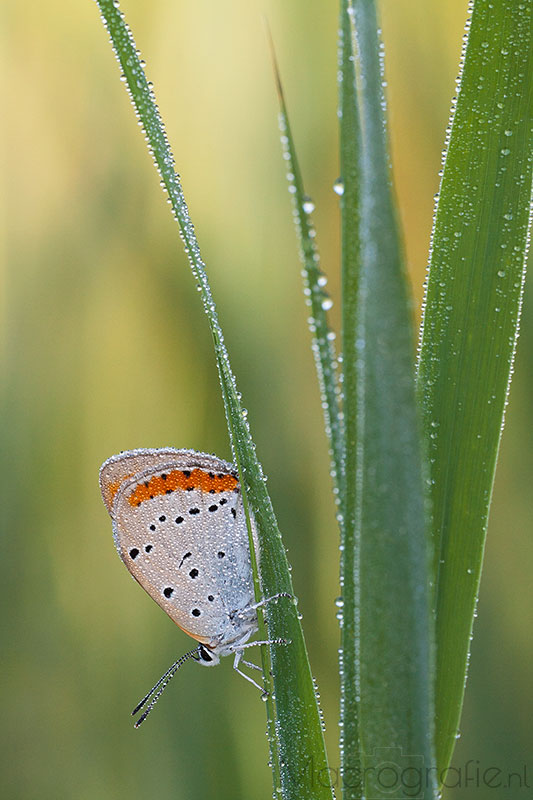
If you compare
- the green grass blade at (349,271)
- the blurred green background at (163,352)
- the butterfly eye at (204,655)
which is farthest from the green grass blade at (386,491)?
the blurred green background at (163,352)

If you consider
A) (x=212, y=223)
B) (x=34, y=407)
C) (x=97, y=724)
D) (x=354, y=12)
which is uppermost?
(x=212, y=223)

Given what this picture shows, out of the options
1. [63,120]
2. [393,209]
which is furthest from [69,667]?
[393,209]

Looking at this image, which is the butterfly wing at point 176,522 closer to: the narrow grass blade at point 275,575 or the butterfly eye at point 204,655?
the butterfly eye at point 204,655

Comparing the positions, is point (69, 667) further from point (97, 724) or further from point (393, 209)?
point (393, 209)

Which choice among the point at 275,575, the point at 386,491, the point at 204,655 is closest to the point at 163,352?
the point at 204,655

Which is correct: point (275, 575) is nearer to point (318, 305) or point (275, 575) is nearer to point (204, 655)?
point (318, 305)

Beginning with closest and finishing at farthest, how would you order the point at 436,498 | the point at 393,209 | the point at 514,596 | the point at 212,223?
the point at 393,209 < the point at 436,498 < the point at 514,596 < the point at 212,223

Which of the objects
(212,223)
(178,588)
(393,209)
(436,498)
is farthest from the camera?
(212,223)

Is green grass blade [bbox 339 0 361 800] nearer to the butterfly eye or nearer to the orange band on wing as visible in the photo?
the orange band on wing
